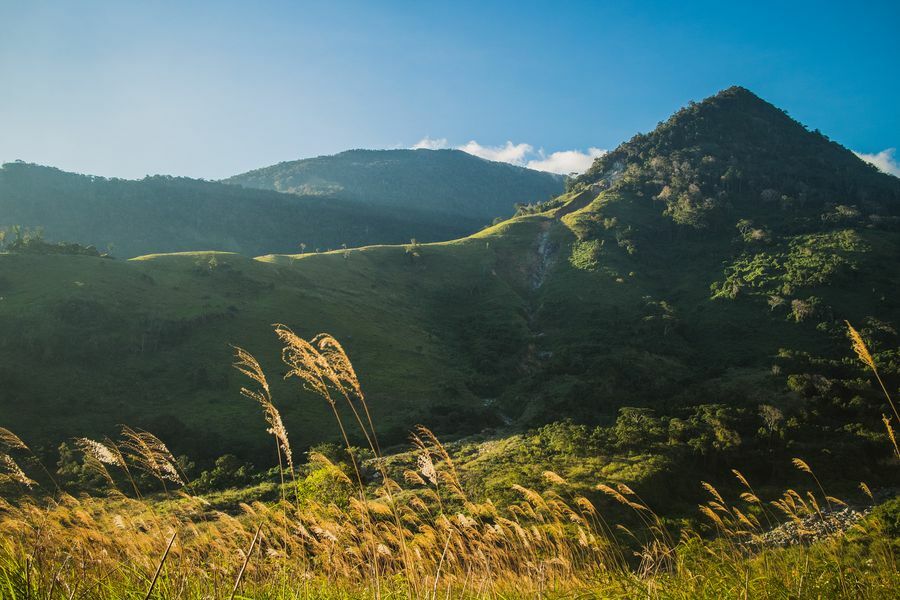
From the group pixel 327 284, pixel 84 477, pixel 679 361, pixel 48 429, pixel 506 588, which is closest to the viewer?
pixel 506 588

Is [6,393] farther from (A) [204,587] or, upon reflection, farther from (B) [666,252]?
(B) [666,252]

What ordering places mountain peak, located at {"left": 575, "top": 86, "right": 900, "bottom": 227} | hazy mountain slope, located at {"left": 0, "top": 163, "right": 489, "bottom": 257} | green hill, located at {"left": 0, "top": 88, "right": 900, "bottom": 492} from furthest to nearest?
hazy mountain slope, located at {"left": 0, "top": 163, "right": 489, "bottom": 257}
mountain peak, located at {"left": 575, "top": 86, "right": 900, "bottom": 227}
green hill, located at {"left": 0, "top": 88, "right": 900, "bottom": 492}

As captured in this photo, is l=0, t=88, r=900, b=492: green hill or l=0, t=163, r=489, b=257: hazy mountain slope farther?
l=0, t=163, r=489, b=257: hazy mountain slope

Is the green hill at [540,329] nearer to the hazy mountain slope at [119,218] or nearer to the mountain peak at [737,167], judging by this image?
the mountain peak at [737,167]

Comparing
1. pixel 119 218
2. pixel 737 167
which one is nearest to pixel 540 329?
pixel 737 167

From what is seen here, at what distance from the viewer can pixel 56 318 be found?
5903cm

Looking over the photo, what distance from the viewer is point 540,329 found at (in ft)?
273

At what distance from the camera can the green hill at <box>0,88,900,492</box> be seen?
44406 millimetres

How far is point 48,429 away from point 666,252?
114 meters

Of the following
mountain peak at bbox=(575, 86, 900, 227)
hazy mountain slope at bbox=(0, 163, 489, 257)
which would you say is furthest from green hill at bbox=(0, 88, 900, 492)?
hazy mountain slope at bbox=(0, 163, 489, 257)

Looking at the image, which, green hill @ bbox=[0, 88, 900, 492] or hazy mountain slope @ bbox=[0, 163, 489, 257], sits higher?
hazy mountain slope @ bbox=[0, 163, 489, 257]

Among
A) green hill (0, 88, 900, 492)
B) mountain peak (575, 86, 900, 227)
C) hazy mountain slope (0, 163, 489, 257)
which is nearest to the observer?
green hill (0, 88, 900, 492)

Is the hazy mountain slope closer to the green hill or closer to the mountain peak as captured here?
the green hill

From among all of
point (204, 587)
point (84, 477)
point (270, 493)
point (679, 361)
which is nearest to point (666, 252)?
point (679, 361)
